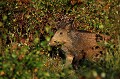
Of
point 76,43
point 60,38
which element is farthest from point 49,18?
point 76,43

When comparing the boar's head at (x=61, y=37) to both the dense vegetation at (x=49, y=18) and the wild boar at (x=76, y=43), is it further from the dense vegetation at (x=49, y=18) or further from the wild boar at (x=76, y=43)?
the dense vegetation at (x=49, y=18)

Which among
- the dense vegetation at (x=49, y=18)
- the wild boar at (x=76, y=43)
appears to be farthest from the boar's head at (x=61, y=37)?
the dense vegetation at (x=49, y=18)

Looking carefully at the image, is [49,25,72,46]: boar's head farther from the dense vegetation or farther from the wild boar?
the dense vegetation

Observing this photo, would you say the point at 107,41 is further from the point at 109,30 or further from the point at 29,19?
the point at 29,19

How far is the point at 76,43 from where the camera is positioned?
8.98 m

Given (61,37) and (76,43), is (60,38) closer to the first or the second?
(61,37)

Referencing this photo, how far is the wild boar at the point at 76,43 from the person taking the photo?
8.91m

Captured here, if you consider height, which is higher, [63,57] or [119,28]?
[119,28]

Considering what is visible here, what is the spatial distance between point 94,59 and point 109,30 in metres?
0.97

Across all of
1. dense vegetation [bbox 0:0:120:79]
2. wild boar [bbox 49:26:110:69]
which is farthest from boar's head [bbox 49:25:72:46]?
dense vegetation [bbox 0:0:120:79]

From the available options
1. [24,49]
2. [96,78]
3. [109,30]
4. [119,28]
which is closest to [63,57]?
[109,30]

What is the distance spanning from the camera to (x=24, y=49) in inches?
256

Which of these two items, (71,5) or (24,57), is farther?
(71,5)

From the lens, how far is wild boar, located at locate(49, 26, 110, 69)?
891 cm
